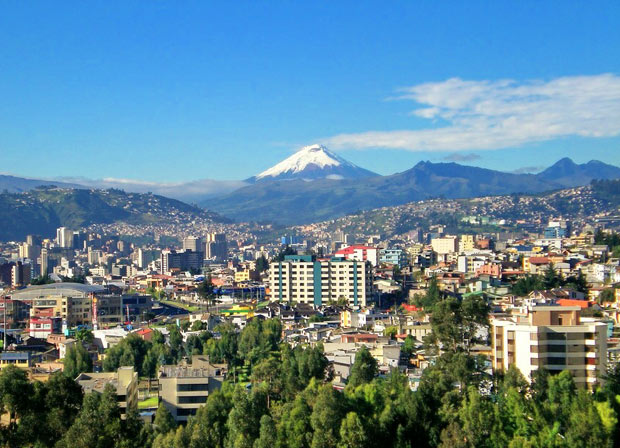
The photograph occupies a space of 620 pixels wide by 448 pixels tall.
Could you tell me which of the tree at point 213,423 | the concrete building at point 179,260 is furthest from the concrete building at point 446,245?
the tree at point 213,423

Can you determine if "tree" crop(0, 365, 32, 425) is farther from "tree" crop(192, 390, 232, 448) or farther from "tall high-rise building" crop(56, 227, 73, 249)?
"tall high-rise building" crop(56, 227, 73, 249)

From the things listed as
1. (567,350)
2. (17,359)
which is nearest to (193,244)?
(17,359)

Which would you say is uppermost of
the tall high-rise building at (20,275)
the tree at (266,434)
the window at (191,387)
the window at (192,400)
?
the tree at (266,434)

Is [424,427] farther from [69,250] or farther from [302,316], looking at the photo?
[69,250]

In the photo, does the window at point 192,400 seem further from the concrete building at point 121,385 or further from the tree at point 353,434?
→ the tree at point 353,434

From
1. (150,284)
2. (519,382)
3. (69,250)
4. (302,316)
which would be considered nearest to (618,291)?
(302,316)
